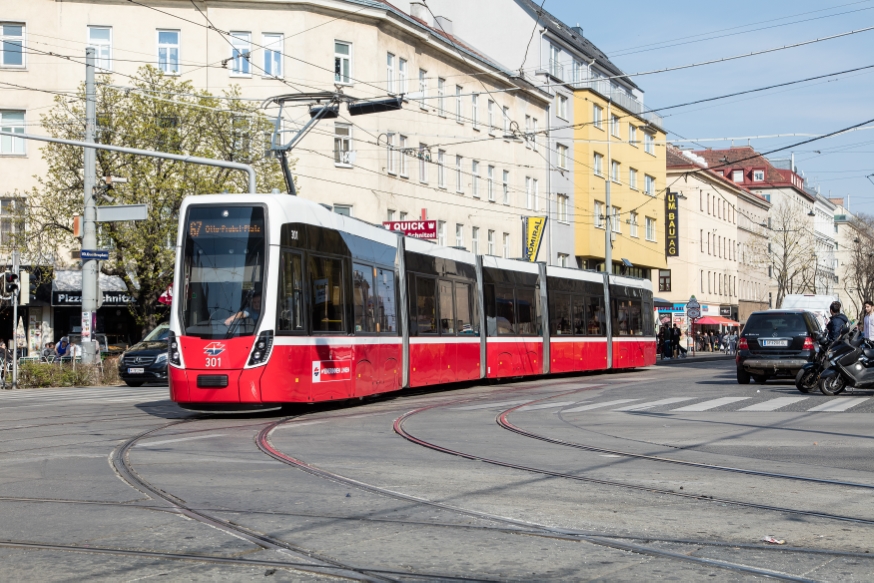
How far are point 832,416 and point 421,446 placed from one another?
6940 millimetres

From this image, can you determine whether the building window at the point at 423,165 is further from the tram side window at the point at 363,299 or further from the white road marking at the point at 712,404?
the white road marking at the point at 712,404

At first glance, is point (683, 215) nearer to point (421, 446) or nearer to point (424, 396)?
point (424, 396)

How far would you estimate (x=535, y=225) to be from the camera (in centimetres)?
5628

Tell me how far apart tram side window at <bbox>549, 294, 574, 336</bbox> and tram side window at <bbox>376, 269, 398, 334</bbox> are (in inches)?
398

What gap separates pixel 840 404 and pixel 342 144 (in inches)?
1217

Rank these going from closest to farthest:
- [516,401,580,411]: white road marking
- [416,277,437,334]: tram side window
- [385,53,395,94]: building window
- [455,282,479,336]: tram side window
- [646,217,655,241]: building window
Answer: [516,401,580,411]: white road marking, [416,277,437,334]: tram side window, [455,282,479,336]: tram side window, [385,53,395,94]: building window, [646,217,655,241]: building window

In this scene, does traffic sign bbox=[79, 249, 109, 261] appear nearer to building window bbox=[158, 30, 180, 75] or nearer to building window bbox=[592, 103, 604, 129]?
building window bbox=[158, 30, 180, 75]

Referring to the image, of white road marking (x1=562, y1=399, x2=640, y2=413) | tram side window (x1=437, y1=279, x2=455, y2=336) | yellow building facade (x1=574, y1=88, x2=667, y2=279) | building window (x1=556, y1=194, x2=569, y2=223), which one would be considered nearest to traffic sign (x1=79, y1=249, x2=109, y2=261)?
tram side window (x1=437, y1=279, x2=455, y2=336)

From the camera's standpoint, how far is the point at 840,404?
18828mm

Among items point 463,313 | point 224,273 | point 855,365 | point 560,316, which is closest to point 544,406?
point 855,365

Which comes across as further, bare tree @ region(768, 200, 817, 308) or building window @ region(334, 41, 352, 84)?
bare tree @ region(768, 200, 817, 308)

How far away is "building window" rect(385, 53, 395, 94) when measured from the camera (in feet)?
157

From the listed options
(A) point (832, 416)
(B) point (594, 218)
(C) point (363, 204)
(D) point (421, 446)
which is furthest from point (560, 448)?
(B) point (594, 218)

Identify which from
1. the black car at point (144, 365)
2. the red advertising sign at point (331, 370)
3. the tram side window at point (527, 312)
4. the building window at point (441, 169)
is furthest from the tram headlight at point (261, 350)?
the building window at point (441, 169)
